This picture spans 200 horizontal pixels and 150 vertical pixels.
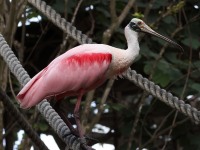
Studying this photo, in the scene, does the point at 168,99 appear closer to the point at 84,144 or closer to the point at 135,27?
the point at 135,27

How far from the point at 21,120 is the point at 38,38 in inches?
156

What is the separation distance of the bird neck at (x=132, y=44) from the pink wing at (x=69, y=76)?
0.18 meters

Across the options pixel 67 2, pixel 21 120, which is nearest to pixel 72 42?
pixel 67 2

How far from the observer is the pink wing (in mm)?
6180

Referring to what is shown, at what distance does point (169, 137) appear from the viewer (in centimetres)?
906

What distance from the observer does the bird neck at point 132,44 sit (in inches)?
256

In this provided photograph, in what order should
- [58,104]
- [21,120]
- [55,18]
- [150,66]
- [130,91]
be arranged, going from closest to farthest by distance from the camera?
[21,120]
[58,104]
[55,18]
[150,66]
[130,91]

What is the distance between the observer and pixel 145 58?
28.6 feet

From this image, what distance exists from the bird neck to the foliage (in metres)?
1.42

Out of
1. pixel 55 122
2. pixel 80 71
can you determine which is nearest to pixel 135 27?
pixel 80 71

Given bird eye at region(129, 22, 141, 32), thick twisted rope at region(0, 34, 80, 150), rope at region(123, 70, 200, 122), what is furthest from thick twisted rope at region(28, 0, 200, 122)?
thick twisted rope at region(0, 34, 80, 150)

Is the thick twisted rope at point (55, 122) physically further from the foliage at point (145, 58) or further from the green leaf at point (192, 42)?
the green leaf at point (192, 42)

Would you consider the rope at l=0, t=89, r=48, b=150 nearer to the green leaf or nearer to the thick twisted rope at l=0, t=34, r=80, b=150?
the thick twisted rope at l=0, t=34, r=80, b=150

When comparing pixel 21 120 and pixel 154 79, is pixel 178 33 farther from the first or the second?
pixel 21 120
